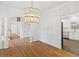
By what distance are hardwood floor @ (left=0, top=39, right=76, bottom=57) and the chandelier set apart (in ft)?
1.69

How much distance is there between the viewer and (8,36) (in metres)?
2.58

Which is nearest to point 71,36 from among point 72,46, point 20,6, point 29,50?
point 72,46

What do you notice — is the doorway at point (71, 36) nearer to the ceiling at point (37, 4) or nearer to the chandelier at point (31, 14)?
the ceiling at point (37, 4)

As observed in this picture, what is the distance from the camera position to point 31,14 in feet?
8.01

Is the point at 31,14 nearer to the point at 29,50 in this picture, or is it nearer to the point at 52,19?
the point at 52,19

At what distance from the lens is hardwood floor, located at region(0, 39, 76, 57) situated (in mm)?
2562

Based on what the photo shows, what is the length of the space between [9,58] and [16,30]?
64 centimetres

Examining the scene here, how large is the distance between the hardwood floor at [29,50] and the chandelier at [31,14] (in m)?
0.52

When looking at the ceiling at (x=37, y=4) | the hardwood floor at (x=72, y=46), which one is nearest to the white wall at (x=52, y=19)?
the ceiling at (x=37, y=4)

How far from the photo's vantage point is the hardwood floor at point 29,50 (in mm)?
2562

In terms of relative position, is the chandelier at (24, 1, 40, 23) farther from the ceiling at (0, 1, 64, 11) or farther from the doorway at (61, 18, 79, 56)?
the doorway at (61, 18, 79, 56)

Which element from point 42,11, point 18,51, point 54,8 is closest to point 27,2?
point 42,11

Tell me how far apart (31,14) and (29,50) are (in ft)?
2.65

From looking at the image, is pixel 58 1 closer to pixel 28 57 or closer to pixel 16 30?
pixel 16 30
